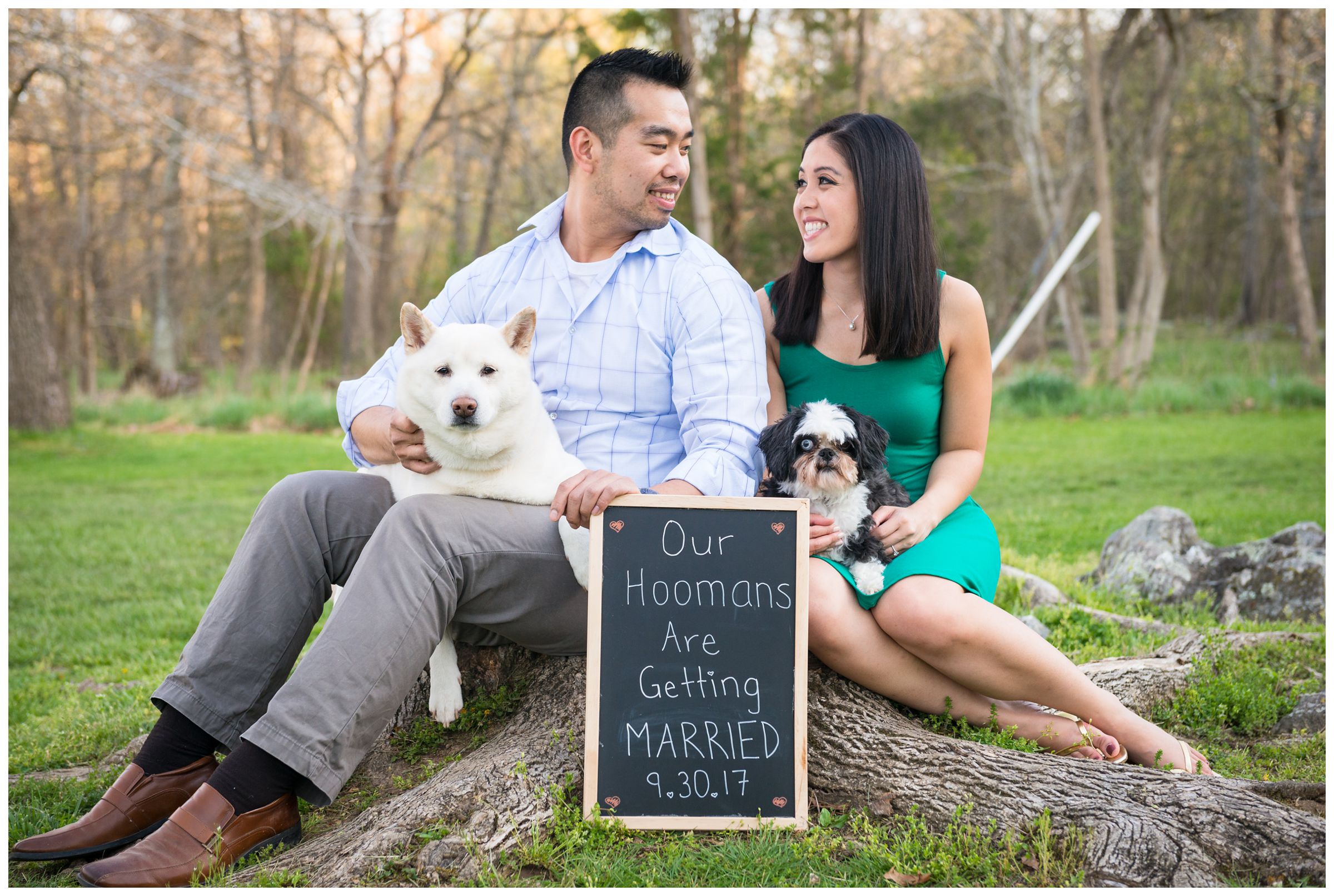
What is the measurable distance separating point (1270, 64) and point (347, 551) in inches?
599

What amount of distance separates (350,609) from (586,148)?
5.45ft

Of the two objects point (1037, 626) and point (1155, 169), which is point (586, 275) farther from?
point (1155, 169)

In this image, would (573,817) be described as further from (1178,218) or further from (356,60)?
(1178,218)

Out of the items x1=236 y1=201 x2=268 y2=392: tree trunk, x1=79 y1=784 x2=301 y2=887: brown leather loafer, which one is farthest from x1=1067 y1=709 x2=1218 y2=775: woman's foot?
x1=236 y1=201 x2=268 y2=392: tree trunk

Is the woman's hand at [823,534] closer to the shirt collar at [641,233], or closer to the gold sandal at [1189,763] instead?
the shirt collar at [641,233]

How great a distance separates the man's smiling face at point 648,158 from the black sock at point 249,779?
1.85m

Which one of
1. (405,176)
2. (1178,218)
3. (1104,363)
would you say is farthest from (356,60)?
(1178,218)

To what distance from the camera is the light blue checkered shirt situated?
2.88m

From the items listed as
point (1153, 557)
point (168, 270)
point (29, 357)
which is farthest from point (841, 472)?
point (168, 270)

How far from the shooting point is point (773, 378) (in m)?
3.17

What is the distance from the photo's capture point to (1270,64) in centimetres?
1350

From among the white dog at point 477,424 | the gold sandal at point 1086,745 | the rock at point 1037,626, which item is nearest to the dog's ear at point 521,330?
the white dog at point 477,424

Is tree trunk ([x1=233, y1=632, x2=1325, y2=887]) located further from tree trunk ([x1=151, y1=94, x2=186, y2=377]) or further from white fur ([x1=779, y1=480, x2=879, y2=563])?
tree trunk ([x1=151, y1=94, x2=186, y2=377])

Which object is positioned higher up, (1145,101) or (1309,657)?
(1145,101)
